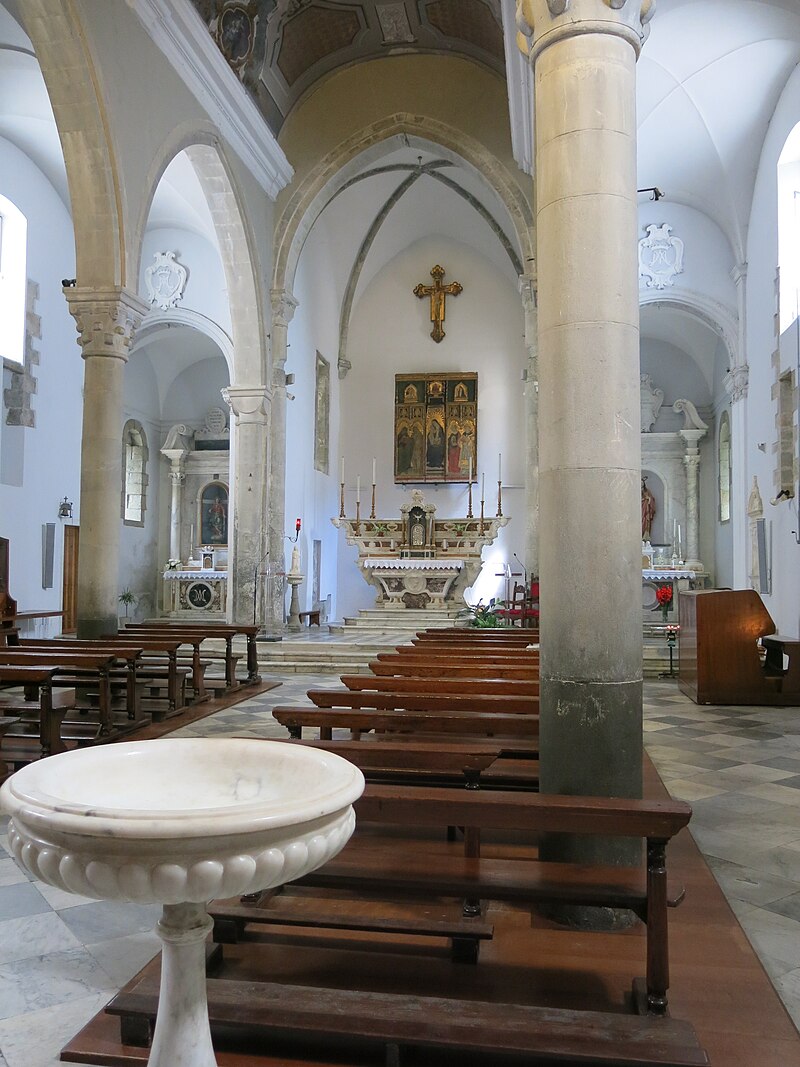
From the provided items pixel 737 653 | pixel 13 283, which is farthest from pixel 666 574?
pixel 13 283

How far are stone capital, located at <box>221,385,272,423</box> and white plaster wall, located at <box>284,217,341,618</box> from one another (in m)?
1.43

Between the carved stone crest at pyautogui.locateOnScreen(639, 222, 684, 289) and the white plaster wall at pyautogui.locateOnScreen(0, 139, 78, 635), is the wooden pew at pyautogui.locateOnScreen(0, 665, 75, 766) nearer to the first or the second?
the white plaster wall at pyautogui.locateOnScreen(0, 139, 78, 635)

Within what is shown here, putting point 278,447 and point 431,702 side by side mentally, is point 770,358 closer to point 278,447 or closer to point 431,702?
point 278,447

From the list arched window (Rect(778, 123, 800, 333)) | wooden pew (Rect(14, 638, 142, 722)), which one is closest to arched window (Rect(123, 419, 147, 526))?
wooden pew (Rect(14, 638, 142, 722))

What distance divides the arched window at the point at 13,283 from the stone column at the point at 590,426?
1169 cm

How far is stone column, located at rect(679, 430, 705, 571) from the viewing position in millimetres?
19625

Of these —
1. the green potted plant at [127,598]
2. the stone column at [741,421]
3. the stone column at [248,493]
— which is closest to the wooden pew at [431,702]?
the stone column at [248,493]

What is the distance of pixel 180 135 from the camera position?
1055cm

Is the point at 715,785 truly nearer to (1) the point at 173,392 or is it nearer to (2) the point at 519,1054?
(2) the point at 519,1054

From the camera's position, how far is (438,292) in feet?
64.6

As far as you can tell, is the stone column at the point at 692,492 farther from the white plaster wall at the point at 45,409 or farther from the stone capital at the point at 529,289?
the white plaster wall at the point at 45,409

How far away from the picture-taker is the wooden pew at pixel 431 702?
4574 millimetres

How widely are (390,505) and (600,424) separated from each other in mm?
16704

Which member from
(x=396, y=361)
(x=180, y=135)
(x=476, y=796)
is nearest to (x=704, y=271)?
(x=396, y=361)
